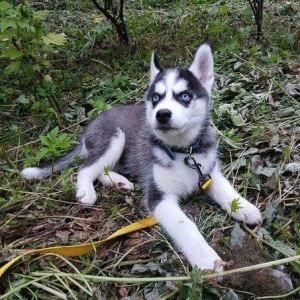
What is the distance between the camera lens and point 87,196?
3.89 m

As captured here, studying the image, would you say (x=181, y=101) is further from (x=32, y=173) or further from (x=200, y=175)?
(x=32, y=173)

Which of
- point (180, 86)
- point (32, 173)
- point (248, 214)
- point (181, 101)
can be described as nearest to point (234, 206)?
point (248, 214)

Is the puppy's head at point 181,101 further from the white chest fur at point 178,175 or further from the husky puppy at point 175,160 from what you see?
the white chest fur at point 178,175

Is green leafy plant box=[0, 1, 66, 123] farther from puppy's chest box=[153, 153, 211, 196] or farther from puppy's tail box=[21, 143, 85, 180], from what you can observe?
puppy's chest box=[153, 153, 211, 196]

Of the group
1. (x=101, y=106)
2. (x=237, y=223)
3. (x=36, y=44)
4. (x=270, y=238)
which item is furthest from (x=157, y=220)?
(x=36, y=44)

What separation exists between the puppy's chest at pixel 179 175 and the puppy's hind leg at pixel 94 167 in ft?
2.07

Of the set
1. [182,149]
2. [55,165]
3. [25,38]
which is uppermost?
[25,38]

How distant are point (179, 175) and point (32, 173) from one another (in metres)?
1.41

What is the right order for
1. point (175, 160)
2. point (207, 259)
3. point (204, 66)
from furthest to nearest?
point (204, 66) → point (175, 160) → point (207, 259)

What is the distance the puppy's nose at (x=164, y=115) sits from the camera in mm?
3307

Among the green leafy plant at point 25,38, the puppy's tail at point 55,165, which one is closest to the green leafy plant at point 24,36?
the green leafy plant at point 25,38

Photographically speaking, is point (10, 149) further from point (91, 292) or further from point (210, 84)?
point (91, 292)

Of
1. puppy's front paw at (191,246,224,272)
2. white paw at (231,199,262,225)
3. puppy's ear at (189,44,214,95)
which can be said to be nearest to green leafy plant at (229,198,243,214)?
white paw at (231,199,262,225)

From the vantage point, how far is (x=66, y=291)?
2.89m
